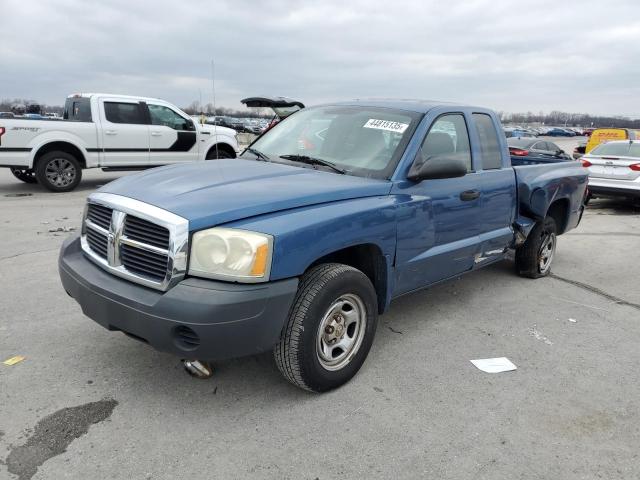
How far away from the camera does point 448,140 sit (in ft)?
13.5

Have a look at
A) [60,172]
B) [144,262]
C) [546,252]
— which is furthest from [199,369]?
[60,172]

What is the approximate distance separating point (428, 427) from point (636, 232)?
25.6 ft

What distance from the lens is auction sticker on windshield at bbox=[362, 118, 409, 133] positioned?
379cm

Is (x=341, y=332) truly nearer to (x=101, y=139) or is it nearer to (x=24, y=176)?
(x=101, y=139)

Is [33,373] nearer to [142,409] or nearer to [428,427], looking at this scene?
[142,409]

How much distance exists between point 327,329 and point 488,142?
2.53m

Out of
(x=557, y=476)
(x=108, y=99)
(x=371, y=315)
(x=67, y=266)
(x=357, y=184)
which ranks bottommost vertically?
(x=557, y=476)


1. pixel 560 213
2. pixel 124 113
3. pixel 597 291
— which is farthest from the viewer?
pixel 124 113

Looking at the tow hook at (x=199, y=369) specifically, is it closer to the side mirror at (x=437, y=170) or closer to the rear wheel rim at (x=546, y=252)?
the side mirror at (x=437, y=170)

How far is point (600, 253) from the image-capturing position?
7.21m

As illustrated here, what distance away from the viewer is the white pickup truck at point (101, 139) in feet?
32.7

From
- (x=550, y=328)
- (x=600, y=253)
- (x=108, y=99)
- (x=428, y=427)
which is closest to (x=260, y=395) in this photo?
(x=428, y=427)

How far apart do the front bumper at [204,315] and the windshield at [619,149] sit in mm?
11070

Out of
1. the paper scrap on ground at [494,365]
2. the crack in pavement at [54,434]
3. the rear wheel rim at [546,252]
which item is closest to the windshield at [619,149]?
the rear wheel rim at [546,252]
